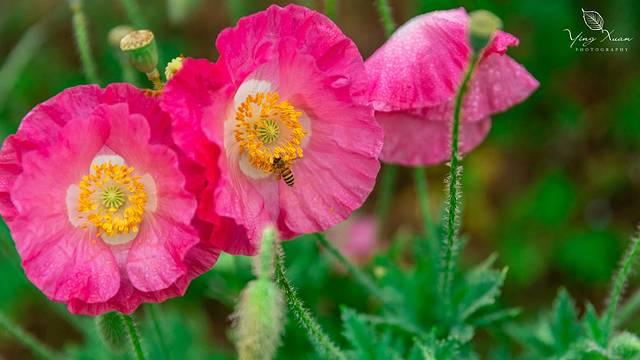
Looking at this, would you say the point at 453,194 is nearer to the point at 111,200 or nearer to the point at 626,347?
the point at 626,347

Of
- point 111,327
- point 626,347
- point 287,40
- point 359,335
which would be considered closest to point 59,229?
point 111,327

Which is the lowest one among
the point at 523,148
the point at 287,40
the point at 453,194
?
the point at 523,148

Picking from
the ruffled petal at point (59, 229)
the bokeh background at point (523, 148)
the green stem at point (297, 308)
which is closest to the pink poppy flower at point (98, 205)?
the ruffled petal at point (59, 229)

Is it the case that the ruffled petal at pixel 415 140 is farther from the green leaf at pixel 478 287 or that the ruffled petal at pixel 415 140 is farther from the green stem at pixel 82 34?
the green stem at pixel 82 34

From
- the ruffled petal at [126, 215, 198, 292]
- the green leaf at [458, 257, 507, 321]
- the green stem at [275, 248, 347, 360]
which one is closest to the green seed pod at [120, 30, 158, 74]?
the ruffled petal at [126, 215, 198, 292]

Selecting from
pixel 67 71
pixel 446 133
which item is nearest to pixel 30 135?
pixel 446 133

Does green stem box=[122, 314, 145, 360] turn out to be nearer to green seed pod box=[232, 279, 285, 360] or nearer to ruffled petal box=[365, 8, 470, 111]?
green seed pod box=[232, 279, 285, 360]

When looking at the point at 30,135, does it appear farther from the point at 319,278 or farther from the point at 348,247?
the point at 348,247
